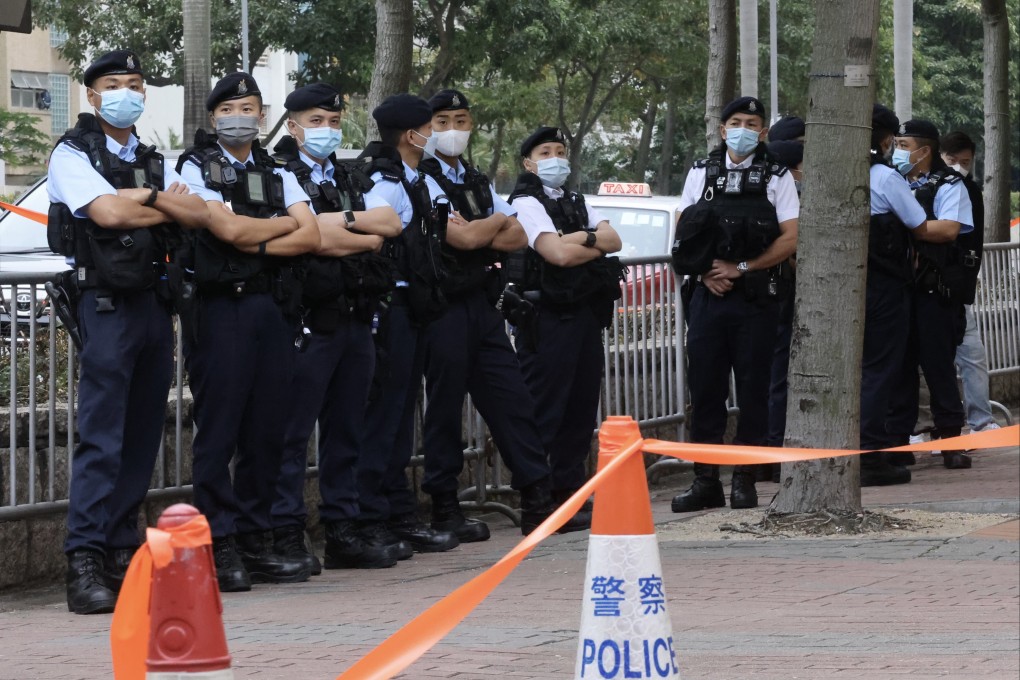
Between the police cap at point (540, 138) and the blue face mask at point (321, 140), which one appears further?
the police cap at point (540, 138)

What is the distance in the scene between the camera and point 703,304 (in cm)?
925

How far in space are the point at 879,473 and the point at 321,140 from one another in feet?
14.9

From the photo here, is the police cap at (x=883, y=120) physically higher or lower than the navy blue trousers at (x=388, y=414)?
higher

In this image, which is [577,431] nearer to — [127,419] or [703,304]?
[703,304]

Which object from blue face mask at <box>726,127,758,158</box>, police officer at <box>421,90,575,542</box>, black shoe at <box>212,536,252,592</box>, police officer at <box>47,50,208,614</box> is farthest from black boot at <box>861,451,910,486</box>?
police officer at <box>47,50,208,614</box>

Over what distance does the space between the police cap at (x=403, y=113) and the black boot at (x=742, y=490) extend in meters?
2.71

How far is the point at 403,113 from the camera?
787cm

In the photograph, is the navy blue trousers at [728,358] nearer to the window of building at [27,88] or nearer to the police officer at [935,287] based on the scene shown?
the police officer at [935,287]

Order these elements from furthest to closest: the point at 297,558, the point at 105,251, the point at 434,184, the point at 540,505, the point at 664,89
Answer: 1. the point at 664,89
2. the point at 540,505
3. the point at 434,184
4. the point at 297,558
5. the point at 105,251

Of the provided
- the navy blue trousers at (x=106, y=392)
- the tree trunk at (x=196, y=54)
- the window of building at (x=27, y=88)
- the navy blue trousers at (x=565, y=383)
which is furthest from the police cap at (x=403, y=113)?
the window of building at (x=27, y=88)

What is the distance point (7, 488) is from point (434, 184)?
2.39 meters

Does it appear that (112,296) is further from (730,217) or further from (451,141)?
(730,217)

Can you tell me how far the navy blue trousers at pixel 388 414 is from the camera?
782 centimetres

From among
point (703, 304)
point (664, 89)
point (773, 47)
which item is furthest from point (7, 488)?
point (664, 89)
